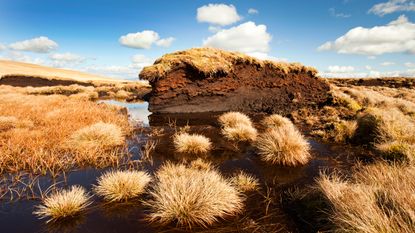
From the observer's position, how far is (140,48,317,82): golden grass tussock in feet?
58.1

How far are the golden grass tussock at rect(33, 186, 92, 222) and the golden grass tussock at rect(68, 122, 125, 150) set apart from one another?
3.63 meters

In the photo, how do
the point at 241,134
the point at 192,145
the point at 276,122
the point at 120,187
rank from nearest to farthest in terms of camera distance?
1. the point at 120,187
2. the point at 192,145
3. the point at 241,134
4. the point at 276,122

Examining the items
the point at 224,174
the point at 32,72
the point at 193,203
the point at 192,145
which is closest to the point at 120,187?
the point at 193,203

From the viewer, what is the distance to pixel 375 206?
14.0 feet

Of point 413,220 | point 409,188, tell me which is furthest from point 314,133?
point 413,220

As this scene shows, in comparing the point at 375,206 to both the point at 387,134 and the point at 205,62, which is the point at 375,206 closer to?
the point at 387,134

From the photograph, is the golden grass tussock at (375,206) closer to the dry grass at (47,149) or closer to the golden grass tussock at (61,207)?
the golden grass tussock at (61,207)

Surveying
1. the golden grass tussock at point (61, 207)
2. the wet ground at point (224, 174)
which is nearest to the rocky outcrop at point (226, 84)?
the wet ground at point (224, 174)

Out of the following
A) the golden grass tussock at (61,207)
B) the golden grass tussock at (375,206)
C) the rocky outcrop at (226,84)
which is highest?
the rocky outcrop at (226,84)

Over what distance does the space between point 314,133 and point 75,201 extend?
1080cm

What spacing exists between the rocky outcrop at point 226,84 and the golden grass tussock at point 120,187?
1216 cm

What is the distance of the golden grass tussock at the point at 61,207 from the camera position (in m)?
5.09

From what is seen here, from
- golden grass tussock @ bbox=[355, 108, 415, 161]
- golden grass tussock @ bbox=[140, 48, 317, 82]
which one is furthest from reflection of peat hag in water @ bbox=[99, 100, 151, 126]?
golden grass tussock @ bbox=[355, 108, 415, 161]

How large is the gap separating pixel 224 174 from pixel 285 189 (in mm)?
1761
